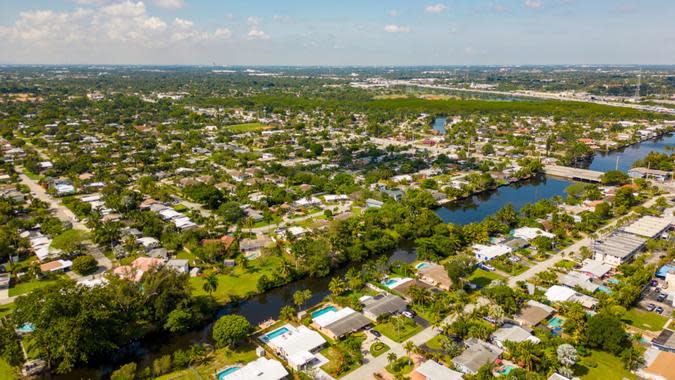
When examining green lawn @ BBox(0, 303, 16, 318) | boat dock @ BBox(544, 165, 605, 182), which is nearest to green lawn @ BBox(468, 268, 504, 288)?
green lawn @ BBox(0, 303, 16, 318)

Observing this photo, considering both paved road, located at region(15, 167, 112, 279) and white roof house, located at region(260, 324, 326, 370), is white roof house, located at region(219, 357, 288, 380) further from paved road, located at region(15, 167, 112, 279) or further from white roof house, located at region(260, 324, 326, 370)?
paved road, located at region(15, 167, 112, 279)

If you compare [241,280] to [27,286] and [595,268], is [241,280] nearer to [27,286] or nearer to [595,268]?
[27,286]

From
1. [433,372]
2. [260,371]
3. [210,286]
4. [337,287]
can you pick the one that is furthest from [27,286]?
[433,372]

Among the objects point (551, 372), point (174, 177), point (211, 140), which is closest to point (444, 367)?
point (551, 372)

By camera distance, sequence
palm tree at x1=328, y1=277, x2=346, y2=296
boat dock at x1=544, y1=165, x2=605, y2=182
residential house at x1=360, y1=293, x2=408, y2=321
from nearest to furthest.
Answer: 1. residential house at x1=360, y1=293, x2=408, y2=321
2. palm tree at x1=328, y1=277, x2=346, y2=296
3. boat dock at x1=544, y1=165, x2=605, y2=182

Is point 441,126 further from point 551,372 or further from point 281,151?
point 551,372

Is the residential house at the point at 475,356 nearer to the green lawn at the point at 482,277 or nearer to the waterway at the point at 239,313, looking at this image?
the green lawn at the point at 482,277

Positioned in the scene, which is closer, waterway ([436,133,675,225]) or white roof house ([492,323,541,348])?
white roof house ([492,323,541,348])
